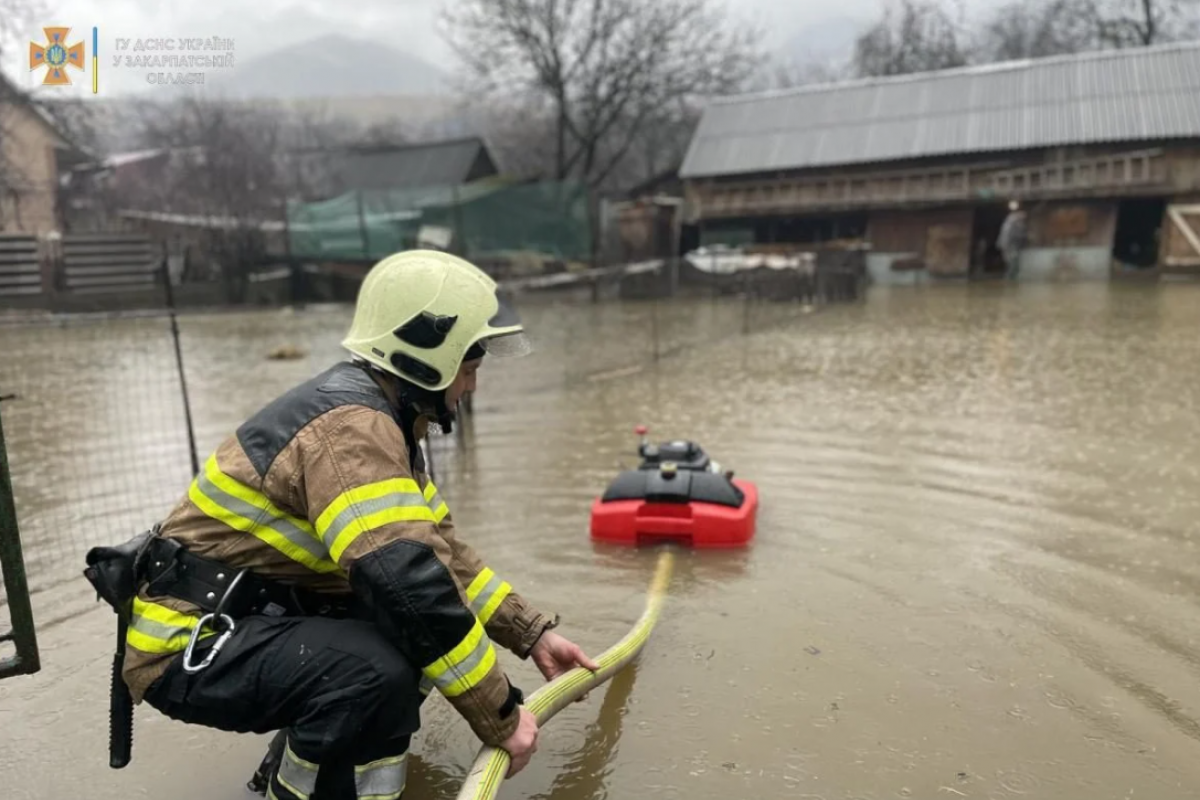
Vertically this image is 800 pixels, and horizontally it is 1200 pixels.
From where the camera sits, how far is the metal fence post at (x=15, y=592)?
2520 mm

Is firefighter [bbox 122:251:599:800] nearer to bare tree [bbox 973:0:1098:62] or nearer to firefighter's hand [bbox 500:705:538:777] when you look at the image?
firefighter's hand [bbox 500:705:538:777]

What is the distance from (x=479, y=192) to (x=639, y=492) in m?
19.8

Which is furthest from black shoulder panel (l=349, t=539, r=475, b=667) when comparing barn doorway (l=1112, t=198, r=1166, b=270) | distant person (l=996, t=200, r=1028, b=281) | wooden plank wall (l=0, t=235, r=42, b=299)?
barn doorway (l=1112, t=198, r=1166, b=270)

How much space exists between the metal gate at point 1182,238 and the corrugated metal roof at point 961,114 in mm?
2018

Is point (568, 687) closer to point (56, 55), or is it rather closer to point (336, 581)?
point (336, 581)

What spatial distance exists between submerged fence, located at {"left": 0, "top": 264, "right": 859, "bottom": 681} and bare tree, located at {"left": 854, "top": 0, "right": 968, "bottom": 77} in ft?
86.4

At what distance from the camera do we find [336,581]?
2377 millimetres

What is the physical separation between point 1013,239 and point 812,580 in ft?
73.5

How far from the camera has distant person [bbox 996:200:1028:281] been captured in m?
23.7

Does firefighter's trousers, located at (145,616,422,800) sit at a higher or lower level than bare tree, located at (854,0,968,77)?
lower

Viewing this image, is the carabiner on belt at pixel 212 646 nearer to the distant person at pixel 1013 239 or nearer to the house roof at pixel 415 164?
the distant person at pixel 1013 239

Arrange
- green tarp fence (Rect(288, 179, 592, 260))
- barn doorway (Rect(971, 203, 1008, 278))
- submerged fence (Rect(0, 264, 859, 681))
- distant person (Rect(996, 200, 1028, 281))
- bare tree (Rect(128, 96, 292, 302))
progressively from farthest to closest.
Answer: barn doorway (Rect(971, 203, 1008, 278)) < distant person (Rect(996, 200, 1028, 281)) < bare tree (Rect(128, 96, 292, 302)) < green tarp fence (Rect(288, 179, 592, 260)) < submerged fence (Rect(0, 264, 859, 681))

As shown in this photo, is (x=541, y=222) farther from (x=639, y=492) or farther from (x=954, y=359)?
(x=639, y=492)

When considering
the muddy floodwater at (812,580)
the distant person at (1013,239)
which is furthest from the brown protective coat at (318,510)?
the distant person at (1013,239)
